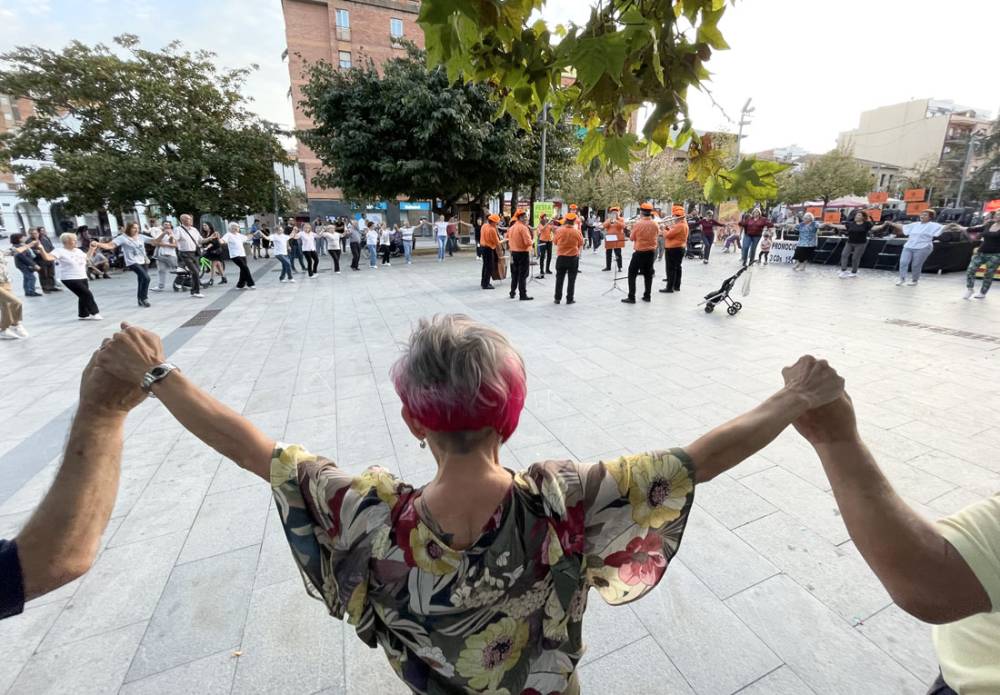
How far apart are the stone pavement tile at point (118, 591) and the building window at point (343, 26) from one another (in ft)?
153

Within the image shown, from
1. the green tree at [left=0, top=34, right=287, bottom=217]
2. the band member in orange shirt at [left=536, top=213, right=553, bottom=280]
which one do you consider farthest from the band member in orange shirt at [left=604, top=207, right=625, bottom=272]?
the green tree at [left=0, top=34, right=287, bottom=217]

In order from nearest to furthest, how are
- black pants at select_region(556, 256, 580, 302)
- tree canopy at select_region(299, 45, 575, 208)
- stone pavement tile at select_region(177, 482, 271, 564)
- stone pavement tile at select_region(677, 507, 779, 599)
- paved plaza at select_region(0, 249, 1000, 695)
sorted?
1. paved plaza at select_region(0, 249, 1000, 695)
2. stone pavement tile at select_region(677, 507, 779, 599)
3. stone pavement tile at select_region(177, 482, 271, 564)
4. black pants at select_region(556, 256, 580, 302)
5. tree canopy at select_region(299, 45, 575, 208)

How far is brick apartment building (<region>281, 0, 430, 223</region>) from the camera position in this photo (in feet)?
126

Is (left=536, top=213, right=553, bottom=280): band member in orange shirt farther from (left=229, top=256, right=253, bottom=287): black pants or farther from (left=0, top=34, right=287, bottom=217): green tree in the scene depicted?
(left=0, top=34, right=287, bottom=217): green tree

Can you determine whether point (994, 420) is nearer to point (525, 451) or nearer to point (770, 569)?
point (770, 569)

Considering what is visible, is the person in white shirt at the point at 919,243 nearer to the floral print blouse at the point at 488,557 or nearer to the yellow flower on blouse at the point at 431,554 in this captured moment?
the floral print blouse at the point at 488,557

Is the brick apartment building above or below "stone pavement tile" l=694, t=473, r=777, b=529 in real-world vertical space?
above

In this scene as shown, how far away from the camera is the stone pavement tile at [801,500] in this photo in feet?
8.87

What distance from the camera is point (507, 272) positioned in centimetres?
1433

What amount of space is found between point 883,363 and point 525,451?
5.01 m

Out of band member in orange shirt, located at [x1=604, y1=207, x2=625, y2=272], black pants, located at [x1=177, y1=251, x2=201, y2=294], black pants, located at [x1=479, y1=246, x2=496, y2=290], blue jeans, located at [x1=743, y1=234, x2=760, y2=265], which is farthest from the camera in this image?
blue jeans, located at [x1=743, y1=234, x2=760, y2=265]

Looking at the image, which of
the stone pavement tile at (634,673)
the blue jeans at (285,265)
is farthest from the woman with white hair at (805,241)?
the blue jeans at (285,265)

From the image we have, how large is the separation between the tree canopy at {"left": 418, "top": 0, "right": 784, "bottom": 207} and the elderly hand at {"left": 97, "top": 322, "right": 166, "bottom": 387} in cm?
104

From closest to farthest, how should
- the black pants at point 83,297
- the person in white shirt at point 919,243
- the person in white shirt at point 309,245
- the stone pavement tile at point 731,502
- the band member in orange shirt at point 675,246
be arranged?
the stone pavement tile at point 731,502, the black pants at point 83,297, the band member in orange shirt at point 675,246, the person in white shirt at point 919,243, the person in white shirt at point 309,245
